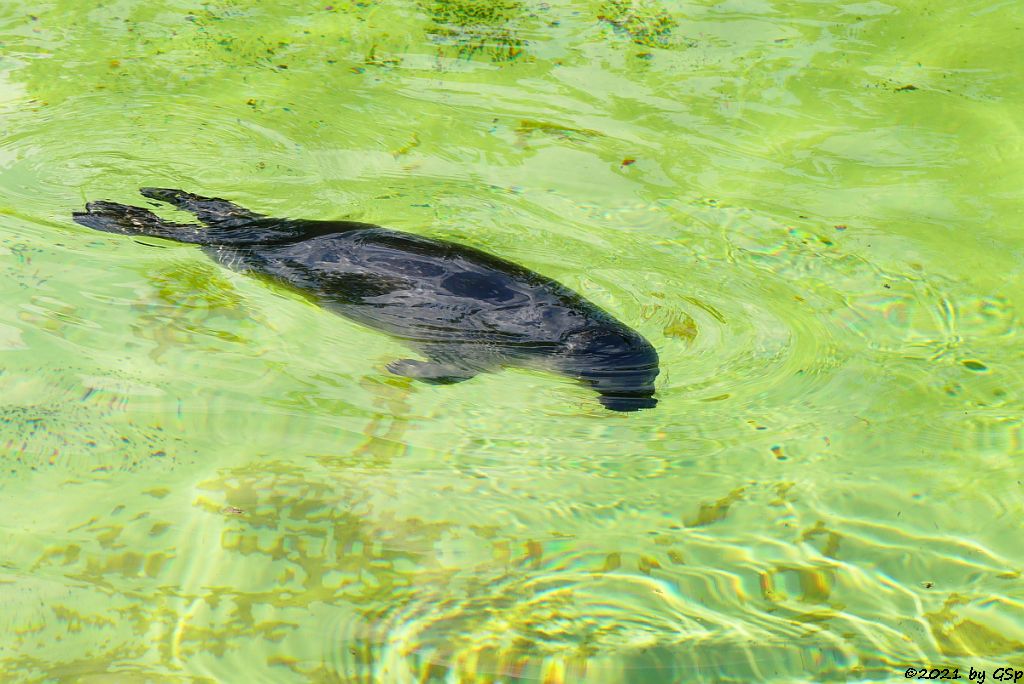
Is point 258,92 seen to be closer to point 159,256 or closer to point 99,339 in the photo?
point 159,256

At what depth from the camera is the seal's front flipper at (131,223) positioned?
4746 mm

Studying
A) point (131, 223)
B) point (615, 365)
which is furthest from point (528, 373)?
point (131, 223)

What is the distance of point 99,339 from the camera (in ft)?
12.5

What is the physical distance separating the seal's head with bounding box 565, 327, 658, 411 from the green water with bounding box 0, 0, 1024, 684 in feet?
0.28

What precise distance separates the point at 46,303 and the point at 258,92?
8.14ft

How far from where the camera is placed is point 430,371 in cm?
394

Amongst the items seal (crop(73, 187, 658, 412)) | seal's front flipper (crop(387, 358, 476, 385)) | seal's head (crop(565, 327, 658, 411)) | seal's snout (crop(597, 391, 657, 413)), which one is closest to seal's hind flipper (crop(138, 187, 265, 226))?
seal (crop(73, 187, 658, 412))

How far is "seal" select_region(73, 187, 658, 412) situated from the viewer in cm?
398

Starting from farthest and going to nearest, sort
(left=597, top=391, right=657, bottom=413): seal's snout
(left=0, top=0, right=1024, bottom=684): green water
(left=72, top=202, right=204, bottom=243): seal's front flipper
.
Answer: (left=72, top=202, right=204, bottom=243): seal's front flipper
(left=597, top=391, right=657, bottom=413): seal's snout
(left=0, top=0, right=1024, bottom=684): green water

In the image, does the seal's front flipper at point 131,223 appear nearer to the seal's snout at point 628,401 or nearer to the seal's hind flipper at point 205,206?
the seal's hind flipper at point 205,206

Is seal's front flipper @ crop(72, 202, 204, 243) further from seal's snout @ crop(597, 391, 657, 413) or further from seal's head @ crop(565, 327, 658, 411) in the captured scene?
seal's snout @ crop(597, 391, 657, 413)

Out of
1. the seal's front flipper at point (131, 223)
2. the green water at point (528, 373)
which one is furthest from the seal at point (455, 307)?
the seal's front flipper at point (131, 223)

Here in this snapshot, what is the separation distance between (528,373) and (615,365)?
396 millimetres

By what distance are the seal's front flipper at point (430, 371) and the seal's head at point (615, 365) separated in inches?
19.1
